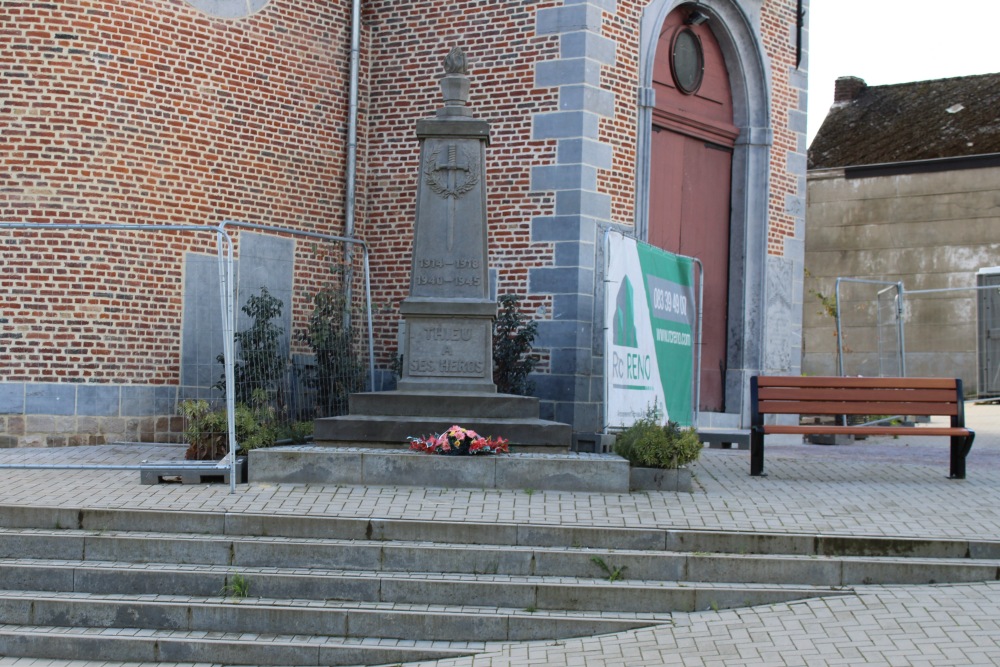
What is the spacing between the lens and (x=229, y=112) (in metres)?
12.9

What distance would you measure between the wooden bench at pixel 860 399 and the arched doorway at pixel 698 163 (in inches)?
176

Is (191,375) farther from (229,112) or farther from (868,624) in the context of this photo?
(868,624)

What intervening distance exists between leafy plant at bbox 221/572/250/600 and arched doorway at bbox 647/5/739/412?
853cm

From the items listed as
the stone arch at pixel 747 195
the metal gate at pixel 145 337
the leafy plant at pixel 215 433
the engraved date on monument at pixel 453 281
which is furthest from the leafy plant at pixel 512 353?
the stone arch at pixel 747 195

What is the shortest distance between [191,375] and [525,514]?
5.33 metres

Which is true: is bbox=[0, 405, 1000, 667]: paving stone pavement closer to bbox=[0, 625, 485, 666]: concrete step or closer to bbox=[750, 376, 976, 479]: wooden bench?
bbox=[0, 625, 485, 666]: concrete step

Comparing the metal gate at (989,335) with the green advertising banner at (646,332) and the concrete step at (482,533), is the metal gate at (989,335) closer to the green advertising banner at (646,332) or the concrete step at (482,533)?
the green advertising banner at (646,332)

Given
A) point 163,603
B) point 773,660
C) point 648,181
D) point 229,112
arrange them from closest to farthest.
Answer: point 773,660 < point 163,603 < point 229,112 < point 648,181

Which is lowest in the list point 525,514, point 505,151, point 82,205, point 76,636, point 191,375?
point 76,636

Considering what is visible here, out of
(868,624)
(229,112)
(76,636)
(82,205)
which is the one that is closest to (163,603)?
(76,636)

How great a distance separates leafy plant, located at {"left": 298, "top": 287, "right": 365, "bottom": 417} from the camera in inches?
473

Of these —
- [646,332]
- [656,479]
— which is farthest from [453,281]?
[656,479]

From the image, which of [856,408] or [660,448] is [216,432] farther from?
[856,408]

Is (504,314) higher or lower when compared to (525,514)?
higher
